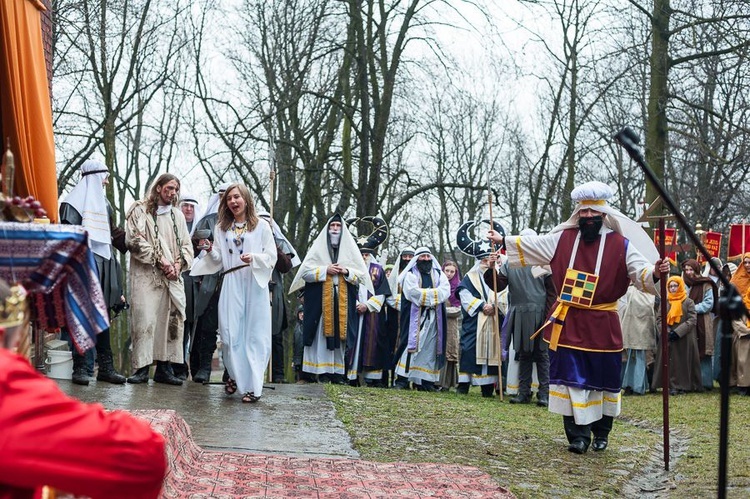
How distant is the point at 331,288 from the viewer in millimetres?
14680

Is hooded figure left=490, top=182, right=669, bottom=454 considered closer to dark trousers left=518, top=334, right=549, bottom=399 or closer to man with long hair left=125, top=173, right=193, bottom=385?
man with long hair left=125, top=173, right=193, bottom=385

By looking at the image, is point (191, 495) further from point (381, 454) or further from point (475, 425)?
point (475, 425)

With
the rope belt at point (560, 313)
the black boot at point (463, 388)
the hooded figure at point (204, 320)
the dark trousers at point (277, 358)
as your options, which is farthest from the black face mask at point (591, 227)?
the black boot at point (463, 388)

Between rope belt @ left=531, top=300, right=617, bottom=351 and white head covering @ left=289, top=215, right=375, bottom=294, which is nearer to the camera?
rope belt @ left=531, top=300, right=617, bottom=351

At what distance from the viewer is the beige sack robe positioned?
33.8 ft

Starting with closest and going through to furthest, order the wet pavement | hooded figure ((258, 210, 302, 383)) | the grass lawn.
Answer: the grass lawn < the wet pavement < hooded figure ((258, 210, 302, 383))

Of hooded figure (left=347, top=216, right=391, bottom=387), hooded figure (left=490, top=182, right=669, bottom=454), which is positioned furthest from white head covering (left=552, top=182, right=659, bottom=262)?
hooded figure (left=347, top=216, right=391, bottom=387)

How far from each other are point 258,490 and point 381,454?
179 centimetres

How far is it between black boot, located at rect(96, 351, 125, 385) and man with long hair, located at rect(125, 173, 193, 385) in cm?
21

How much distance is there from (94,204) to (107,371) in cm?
170

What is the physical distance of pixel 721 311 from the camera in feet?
12.9

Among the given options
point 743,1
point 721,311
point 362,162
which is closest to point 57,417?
point 721,311

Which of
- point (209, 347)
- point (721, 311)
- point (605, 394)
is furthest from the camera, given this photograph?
point (209, 347)

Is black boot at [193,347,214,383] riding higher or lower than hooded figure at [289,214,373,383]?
lower
